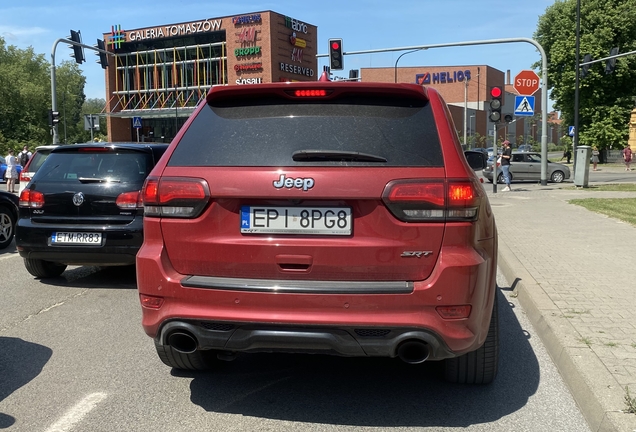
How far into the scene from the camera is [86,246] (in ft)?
21.8

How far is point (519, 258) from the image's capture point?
26.5ft

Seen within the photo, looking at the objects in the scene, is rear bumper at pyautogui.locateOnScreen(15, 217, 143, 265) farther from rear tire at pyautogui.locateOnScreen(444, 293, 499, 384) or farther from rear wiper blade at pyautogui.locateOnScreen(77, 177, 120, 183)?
rear tire at pyautogui.locateOnScreen(444, 293, 499, 384)

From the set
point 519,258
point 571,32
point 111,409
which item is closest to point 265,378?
point 111,409

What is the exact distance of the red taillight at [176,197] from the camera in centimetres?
334

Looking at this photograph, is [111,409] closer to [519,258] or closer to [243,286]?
[243,286]

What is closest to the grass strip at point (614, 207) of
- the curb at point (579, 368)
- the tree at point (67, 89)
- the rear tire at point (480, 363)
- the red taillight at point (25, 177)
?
the curb at point (579, 368)

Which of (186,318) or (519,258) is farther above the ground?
(186,318)

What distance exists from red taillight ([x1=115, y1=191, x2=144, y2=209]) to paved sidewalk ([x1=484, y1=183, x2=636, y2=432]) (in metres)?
4.09

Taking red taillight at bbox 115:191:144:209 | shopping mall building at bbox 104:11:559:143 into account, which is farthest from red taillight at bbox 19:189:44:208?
shopping mall building at bbox 104:11:559:143

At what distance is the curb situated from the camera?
329 centimetres

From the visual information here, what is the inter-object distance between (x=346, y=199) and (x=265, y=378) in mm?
1614

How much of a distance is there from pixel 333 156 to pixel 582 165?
819 inches

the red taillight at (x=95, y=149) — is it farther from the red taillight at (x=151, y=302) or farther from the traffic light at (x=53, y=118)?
the traffic light at (x=53, y=118)

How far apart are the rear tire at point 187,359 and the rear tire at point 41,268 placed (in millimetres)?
3971
